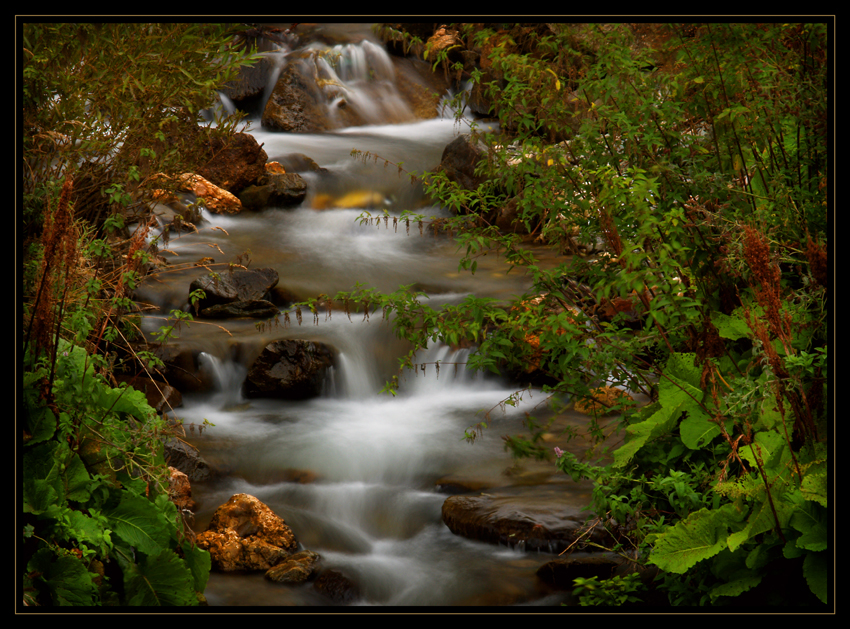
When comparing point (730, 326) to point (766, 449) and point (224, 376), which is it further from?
point (224, 376)

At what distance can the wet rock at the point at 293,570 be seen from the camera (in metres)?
3.89

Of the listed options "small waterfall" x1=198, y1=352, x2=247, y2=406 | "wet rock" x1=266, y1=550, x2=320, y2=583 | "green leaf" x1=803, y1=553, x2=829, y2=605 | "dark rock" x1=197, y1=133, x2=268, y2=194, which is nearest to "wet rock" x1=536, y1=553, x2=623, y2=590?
"wet rock" x1=266, y1=550, x2=320, y2=583

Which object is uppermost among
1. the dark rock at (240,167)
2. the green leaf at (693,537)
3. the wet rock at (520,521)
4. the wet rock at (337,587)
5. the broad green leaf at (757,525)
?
the dark rock at (240,167)

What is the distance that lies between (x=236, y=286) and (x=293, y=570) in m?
4.20

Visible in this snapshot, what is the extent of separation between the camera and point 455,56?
31.3 ft

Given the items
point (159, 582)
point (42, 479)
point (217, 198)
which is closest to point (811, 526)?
point (159, 582)

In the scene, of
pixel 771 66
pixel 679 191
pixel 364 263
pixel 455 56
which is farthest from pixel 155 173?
pixel 455 56

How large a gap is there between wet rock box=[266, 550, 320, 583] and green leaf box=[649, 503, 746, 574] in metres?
2.12

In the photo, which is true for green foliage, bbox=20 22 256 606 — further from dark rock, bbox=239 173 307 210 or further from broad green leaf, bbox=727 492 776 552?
dark rock, bbox=239 173 307 210

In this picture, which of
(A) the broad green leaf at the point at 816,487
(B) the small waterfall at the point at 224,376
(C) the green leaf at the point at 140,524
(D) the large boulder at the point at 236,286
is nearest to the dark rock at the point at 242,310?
(D) the large boulder at the point at 236,286

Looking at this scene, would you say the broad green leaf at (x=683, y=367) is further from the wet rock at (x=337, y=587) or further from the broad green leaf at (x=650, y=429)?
the wet rock at (x=337, y=587)

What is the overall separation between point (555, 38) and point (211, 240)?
21.8 feet

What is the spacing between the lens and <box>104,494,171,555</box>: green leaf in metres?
2.63

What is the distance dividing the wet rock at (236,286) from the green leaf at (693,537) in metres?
5.56
